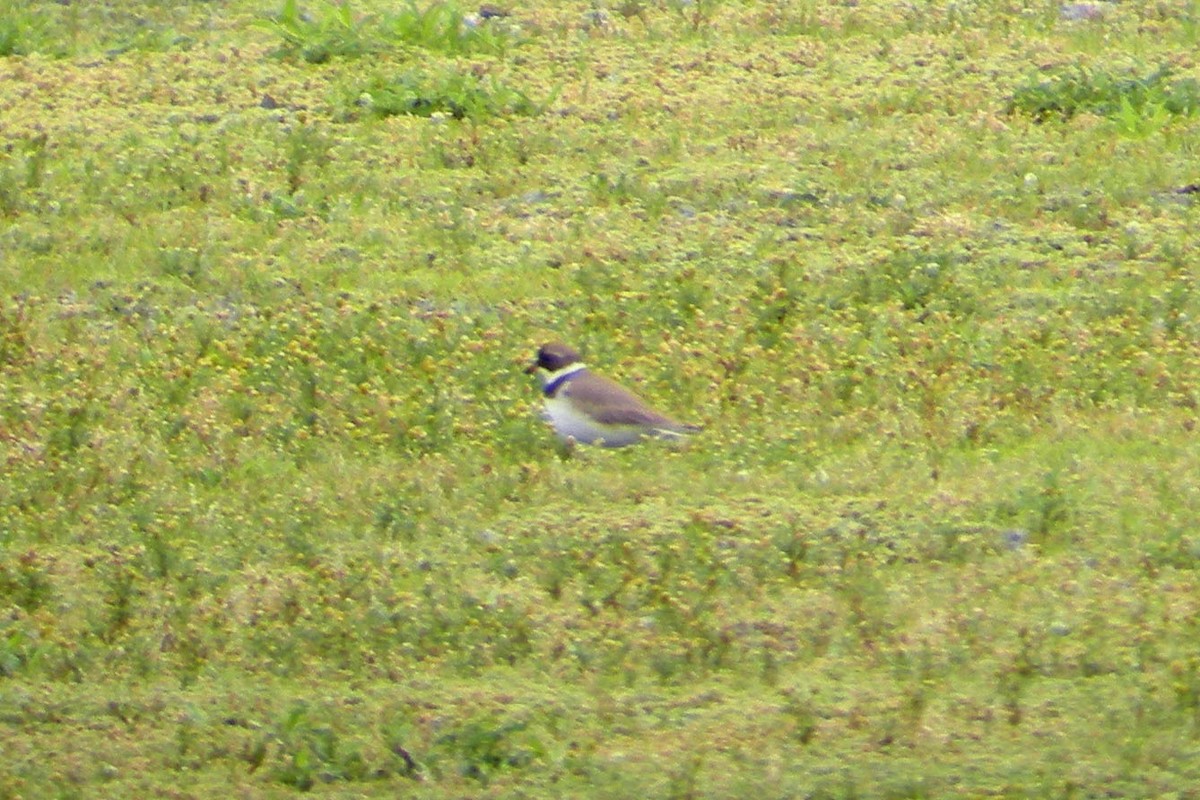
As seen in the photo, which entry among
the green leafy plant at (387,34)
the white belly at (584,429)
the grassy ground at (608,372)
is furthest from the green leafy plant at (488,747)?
the green leafy plant at (387,34)

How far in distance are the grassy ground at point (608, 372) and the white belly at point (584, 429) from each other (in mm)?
85

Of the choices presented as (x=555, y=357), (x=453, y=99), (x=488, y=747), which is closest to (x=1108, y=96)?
(x=453, y=99)

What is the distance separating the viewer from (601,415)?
34.4 ft

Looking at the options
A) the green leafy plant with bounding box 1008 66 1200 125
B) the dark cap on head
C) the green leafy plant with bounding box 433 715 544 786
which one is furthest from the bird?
the green leafy plant with bounding box 1008 66 1200 125

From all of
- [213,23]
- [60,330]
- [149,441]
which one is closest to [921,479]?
[149,441]

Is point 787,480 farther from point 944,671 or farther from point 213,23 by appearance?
point 213,23

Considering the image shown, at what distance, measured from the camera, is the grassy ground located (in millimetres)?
7957

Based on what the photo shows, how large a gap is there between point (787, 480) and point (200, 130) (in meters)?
6.95

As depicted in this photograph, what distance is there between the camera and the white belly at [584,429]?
34.5 feet

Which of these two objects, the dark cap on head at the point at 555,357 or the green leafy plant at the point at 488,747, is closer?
the green leafy plant at the point at 488,747

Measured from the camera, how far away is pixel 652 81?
1638 cm

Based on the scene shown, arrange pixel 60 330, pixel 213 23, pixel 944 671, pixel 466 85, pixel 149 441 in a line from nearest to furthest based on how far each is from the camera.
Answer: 1. pixel 944 671
2. pixel 149 441
3. pixel 60 330
4. pixel 466 85
5. pixel 213 23

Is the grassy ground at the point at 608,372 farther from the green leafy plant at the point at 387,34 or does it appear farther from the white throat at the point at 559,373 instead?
the white throat at the point at 559,373

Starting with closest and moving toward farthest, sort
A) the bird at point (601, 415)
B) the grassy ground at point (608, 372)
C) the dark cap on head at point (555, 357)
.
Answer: the grassy ground at point (608, 372)
the bird at point (601, 415)
the dark cap on head at point (555, 357)
